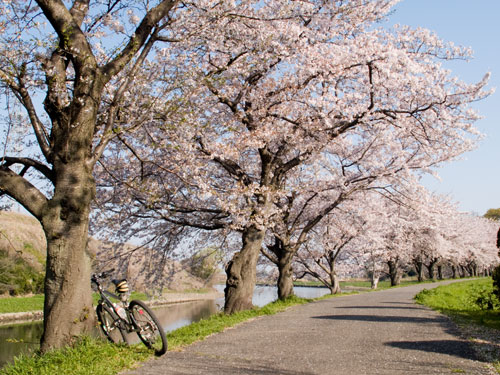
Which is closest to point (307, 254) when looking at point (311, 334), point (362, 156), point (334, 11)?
point (362, 156)

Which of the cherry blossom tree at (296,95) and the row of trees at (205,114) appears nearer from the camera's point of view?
the row of trees at (205,114)

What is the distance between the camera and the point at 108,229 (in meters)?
16.9

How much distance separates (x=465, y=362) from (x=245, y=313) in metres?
7.61

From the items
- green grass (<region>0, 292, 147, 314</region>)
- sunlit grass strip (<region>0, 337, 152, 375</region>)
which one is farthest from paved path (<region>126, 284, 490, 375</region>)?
green grass (<region>0, 292, 147, 314</region>)

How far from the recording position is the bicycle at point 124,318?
22.4 ft

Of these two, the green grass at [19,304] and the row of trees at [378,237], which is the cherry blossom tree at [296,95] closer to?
the row of trees at [378,237]

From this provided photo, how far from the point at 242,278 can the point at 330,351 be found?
6.96 m

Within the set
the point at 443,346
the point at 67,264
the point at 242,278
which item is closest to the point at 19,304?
the point at 242,278

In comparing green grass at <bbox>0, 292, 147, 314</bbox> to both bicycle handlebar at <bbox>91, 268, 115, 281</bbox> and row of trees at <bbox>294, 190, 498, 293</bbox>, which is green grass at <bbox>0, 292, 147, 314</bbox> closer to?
row of trees at <bbox>294, 190, 498, 293</bbox>

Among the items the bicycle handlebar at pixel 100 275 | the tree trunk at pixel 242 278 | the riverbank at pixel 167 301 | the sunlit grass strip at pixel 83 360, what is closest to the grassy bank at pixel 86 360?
the sunlit grass strip at pixel 83 360

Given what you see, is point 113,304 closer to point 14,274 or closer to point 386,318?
point 386,318

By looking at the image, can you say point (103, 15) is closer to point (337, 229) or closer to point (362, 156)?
point (362, 156)

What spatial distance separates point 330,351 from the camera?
7055 mm

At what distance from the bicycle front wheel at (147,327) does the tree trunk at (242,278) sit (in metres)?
6.81
